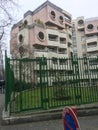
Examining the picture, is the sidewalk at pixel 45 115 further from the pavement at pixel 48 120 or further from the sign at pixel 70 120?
the sign at pixel 70 120

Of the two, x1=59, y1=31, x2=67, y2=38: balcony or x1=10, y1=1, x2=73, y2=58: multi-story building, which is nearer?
x1=10, y1=1, x2=73, y2=58: multi-story building

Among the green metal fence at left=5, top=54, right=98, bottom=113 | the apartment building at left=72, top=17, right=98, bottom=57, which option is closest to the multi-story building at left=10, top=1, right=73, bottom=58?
the apartment building at left=72, top=17, right=98, bottom=57

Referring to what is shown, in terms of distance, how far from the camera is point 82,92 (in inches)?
398

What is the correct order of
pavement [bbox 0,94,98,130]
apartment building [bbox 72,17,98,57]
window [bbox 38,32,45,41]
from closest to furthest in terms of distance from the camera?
pavement [bbox 0,94,98,130], window [bbox 38,32,45,41], apartment building [bbox 72,17,98,57]

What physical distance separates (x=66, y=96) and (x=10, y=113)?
2758 mm

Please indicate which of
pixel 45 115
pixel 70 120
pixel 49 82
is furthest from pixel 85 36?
pixel 70 120

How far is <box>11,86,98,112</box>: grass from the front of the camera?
30.1 ft

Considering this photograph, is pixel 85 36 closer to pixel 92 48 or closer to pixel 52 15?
pixel 92 48

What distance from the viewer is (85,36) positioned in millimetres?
64938

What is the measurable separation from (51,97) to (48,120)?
1.30 metres

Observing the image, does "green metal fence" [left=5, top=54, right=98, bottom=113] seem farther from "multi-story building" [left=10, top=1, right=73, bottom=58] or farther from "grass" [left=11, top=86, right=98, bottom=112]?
"multi-story building" [left=10, top=1, right=73, bottom=58]

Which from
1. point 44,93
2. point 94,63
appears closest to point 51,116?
point 44,93

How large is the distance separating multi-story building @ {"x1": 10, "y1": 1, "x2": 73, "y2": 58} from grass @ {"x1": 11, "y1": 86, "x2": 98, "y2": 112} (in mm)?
31475

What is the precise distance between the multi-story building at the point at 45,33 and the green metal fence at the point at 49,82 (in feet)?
103
